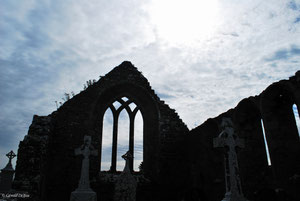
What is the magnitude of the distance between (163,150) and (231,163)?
5.62m

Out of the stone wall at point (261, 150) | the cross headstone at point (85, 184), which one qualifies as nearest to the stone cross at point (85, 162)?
the cross headstone at point (85, 184)

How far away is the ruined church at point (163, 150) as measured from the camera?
586 cm

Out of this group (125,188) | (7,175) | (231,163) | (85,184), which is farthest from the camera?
(7,175)

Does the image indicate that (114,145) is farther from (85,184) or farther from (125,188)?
(85,184)

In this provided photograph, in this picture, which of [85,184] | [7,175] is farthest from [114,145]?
[7,175]

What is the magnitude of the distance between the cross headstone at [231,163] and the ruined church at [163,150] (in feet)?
0.07

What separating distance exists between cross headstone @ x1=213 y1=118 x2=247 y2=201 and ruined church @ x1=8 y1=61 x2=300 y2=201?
20mm

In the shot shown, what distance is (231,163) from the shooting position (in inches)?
193

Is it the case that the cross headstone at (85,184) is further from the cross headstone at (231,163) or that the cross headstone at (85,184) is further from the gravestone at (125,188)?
the cross headstone at (231,163)

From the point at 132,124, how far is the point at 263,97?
6131mm

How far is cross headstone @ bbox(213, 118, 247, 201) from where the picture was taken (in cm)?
457

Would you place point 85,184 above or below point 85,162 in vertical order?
below

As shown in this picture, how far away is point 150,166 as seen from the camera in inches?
408

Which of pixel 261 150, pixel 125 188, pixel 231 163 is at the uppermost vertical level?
pixel 261 150
